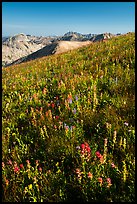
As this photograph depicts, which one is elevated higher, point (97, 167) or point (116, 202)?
point (97, 167)

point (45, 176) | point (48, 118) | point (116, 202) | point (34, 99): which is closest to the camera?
point (116, 202)

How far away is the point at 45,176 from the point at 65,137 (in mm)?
825

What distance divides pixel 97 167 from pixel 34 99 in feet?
10.2

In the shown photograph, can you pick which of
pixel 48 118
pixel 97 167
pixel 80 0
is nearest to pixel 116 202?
pixel 97 167

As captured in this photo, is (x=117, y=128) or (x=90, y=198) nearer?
(x=90, y=198)

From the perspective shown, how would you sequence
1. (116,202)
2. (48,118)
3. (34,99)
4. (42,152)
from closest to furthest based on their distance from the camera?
1. (116,202)
2. (42,152)
3. (48,118)
4. (34,99)

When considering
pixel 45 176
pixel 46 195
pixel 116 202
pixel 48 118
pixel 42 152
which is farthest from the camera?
pixel 48 118

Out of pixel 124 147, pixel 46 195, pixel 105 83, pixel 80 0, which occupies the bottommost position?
pixel 46 195

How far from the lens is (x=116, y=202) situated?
2.74 meters

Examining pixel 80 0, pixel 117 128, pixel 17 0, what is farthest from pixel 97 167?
pixel 17 0

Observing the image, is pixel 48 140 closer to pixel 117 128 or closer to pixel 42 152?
pixel 42 152

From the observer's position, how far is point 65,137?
392 cm

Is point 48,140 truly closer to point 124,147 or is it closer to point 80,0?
point 124,147

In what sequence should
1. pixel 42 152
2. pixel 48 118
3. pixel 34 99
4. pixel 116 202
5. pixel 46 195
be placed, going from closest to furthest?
pixel 116 202 → pixel 46 195 → pixel 42 152 → pixel 48 118 → pixel 34 99
